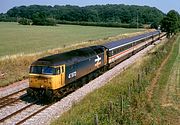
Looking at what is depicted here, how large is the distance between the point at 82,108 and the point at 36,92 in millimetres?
5230

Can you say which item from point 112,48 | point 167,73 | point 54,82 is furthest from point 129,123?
point 112,48

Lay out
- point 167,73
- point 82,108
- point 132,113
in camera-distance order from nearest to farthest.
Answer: point 132,113, point 82,108, point 167,73

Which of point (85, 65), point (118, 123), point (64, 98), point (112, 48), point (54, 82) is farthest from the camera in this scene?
point (112, 48)

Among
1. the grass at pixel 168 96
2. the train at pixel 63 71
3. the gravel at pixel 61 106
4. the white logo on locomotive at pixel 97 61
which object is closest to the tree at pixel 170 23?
the grass at pixel 168 96

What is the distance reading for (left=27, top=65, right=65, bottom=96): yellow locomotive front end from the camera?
22281mm

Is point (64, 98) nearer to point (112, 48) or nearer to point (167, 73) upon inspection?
point (167, 73)

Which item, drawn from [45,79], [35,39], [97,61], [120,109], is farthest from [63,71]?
[35,39]

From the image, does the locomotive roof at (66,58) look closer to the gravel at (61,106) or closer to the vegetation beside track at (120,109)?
the gravel at (61,106)

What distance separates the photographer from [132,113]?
16.3 meters

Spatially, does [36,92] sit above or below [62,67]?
below

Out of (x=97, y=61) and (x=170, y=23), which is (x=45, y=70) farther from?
(x=170, y=23)

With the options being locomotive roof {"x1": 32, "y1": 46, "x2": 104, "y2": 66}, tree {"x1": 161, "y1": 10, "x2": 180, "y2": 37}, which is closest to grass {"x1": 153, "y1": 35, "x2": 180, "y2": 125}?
locomotive roof {"x1": 32, "y1": 46, "x2": 104, "y2": 66}

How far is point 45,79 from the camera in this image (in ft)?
73.4

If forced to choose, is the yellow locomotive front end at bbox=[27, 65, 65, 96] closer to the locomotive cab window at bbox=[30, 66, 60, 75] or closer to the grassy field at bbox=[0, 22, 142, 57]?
the locomotive cab window at bbox=[30, 66, 60, 75]
